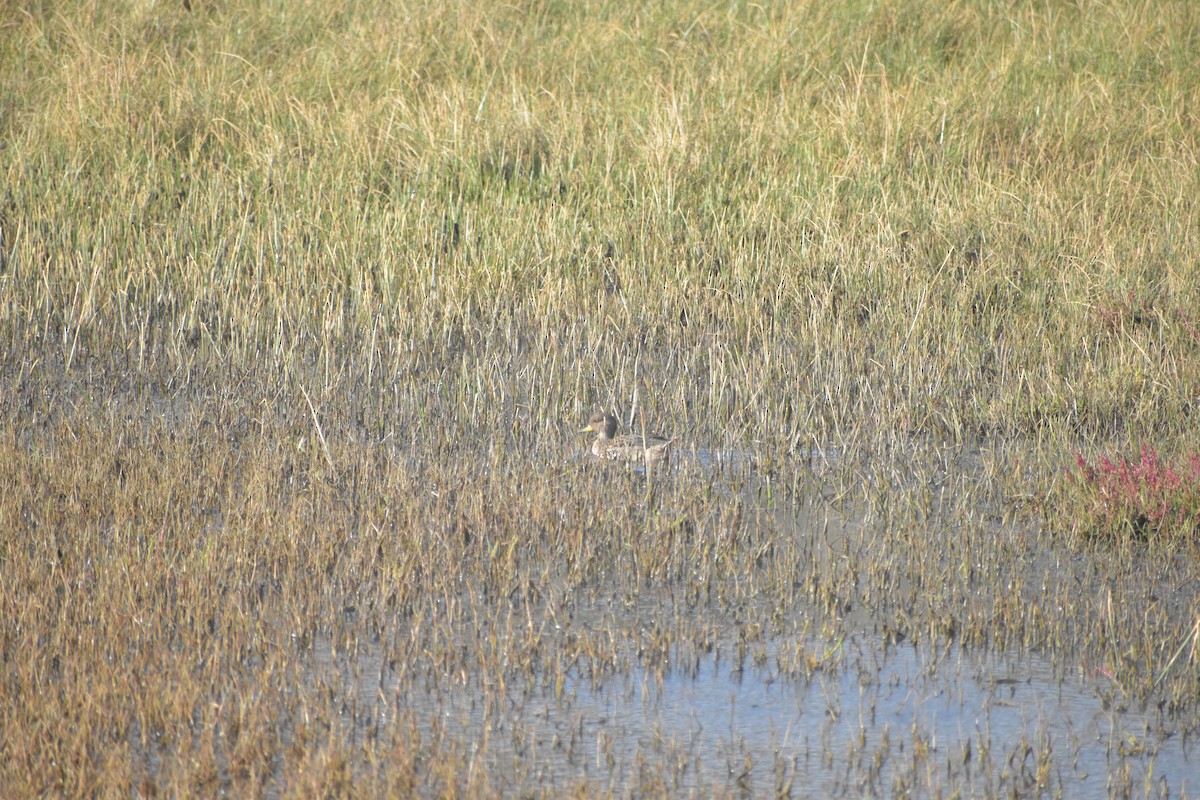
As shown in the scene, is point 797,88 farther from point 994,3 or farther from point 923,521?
point 923,521

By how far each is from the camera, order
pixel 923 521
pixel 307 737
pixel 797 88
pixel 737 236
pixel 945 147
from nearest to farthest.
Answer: pixel 307 737, pixel 923 521, pixel 737 236, pixel 945 147, pixel 797 88

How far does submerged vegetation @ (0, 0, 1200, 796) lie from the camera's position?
4.03 metres

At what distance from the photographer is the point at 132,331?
296 inches

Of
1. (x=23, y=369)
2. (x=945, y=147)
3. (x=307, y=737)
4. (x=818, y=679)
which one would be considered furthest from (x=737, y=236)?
(x=307, y=737)

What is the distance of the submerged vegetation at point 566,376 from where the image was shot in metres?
4.03

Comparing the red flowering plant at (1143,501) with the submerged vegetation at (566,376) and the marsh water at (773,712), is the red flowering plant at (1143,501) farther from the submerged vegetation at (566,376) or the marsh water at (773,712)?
the marsh water at (773,712)

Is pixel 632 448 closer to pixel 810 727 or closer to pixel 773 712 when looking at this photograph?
pixel 773 712

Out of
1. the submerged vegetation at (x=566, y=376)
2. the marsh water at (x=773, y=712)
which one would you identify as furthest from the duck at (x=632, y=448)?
the marsh water at (x=773, y=712)

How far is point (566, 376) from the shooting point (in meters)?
7.00

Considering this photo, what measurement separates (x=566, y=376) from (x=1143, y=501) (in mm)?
2837

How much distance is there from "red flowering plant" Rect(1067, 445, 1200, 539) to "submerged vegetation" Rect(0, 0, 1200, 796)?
0.02 m

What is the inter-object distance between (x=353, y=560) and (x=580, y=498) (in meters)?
1.08

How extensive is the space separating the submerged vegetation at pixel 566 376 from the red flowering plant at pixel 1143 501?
0.8 inches

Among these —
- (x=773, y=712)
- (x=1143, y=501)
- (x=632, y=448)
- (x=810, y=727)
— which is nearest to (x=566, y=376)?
(x=632, y=448)
